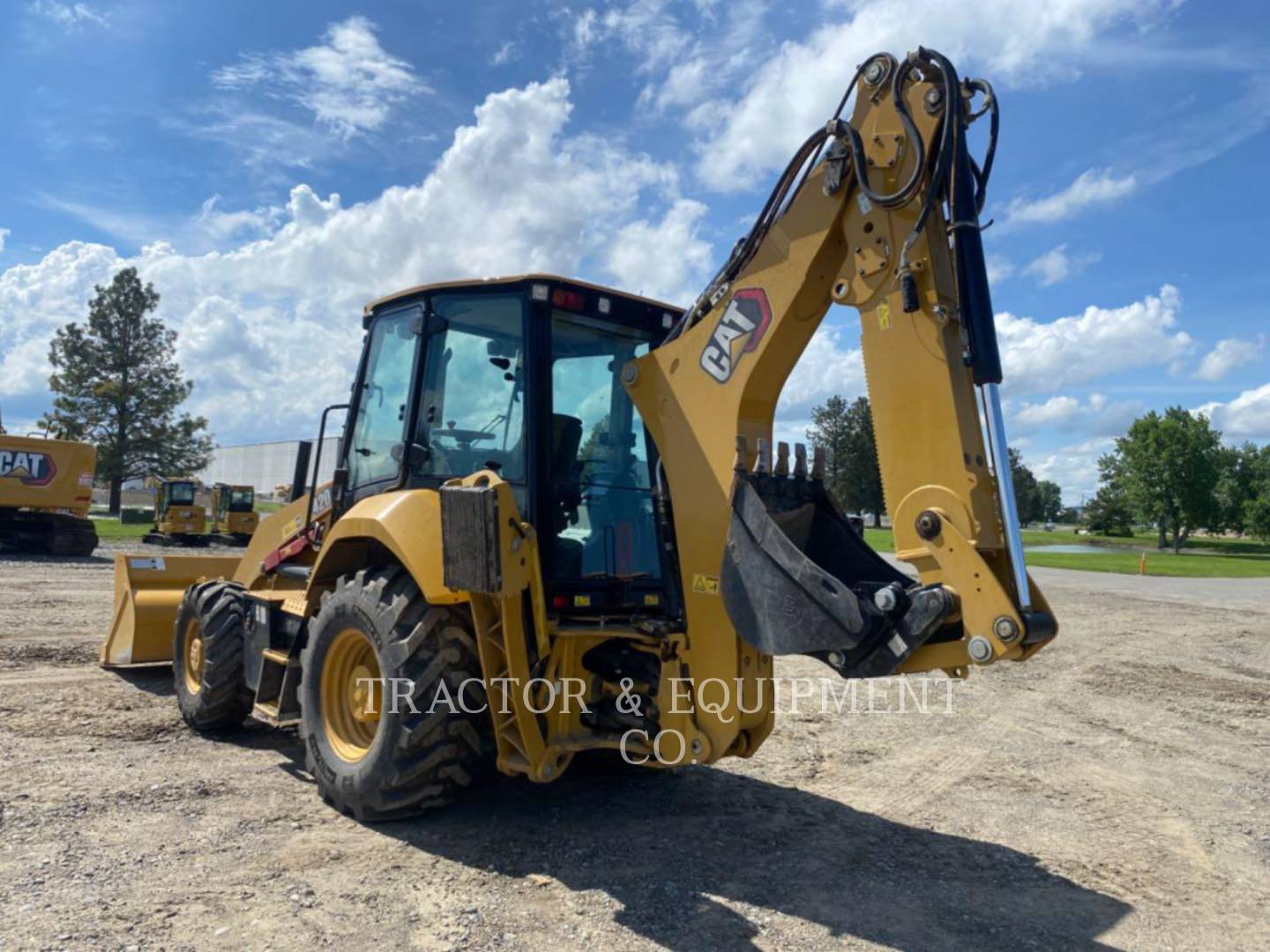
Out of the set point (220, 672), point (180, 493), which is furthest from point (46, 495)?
point (220, 672)

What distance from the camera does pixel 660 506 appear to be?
15.8 ft

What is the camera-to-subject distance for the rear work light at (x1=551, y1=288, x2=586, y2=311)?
16.3 feet

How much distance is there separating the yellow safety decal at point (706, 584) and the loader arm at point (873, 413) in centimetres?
1

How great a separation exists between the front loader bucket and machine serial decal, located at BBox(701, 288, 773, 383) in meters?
5.55

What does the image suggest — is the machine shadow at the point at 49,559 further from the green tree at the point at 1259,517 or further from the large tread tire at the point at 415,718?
the green tree at the point at 1259,517

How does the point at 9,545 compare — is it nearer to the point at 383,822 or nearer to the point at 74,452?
the point at 74,452

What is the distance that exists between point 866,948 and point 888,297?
2565mm

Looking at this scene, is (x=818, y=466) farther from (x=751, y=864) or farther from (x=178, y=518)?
(x=178, y=518)

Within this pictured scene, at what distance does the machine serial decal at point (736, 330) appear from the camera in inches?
166

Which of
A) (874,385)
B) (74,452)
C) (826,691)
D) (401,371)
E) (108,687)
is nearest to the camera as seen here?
(874,385)

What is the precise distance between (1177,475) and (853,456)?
18694 mm

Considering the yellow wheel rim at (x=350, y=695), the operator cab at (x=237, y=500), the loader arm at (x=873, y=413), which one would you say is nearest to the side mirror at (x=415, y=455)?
the yellow wheel rim at (x=350, y=695)

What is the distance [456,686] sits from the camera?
461cm

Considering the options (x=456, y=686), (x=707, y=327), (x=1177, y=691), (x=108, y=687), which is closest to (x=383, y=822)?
(x=456, y=686)
